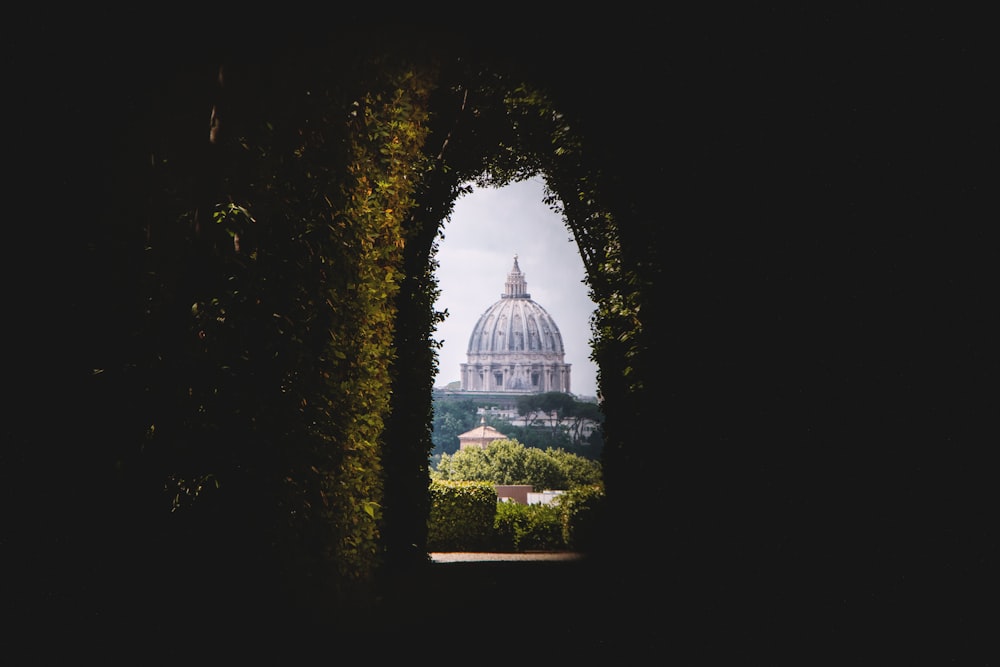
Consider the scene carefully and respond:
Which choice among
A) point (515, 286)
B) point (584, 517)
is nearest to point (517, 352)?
point (515, 286)

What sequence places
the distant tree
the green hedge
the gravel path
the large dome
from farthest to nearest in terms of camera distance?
the large dome < the distant tree < the green hedge < the gravel path

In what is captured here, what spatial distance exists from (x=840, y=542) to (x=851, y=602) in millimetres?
293

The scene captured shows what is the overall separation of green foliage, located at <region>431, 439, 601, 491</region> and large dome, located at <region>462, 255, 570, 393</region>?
368 ft

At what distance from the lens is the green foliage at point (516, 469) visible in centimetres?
6088

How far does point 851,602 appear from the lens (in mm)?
4086

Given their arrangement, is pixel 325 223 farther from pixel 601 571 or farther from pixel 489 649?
pixel 601 571

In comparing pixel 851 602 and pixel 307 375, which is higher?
pixel 307 375

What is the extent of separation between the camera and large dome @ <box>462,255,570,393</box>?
17788cm

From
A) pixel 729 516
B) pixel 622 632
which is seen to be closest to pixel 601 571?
pixel 622 632

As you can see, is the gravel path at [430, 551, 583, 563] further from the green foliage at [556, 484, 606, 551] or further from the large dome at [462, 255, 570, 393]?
the large dome at [462, 255, 570, 393]

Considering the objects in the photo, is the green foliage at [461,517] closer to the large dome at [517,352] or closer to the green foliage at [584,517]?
the green foliage at [584,517]

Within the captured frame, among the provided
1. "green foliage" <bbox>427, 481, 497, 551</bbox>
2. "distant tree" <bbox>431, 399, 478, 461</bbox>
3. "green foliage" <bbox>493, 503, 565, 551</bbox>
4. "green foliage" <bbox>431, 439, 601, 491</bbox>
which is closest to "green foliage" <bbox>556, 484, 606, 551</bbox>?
"green foliage" <bbox>493, 503, 565, 551</bbox>

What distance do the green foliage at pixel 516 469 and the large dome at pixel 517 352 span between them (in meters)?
112

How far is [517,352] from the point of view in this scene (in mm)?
180125
